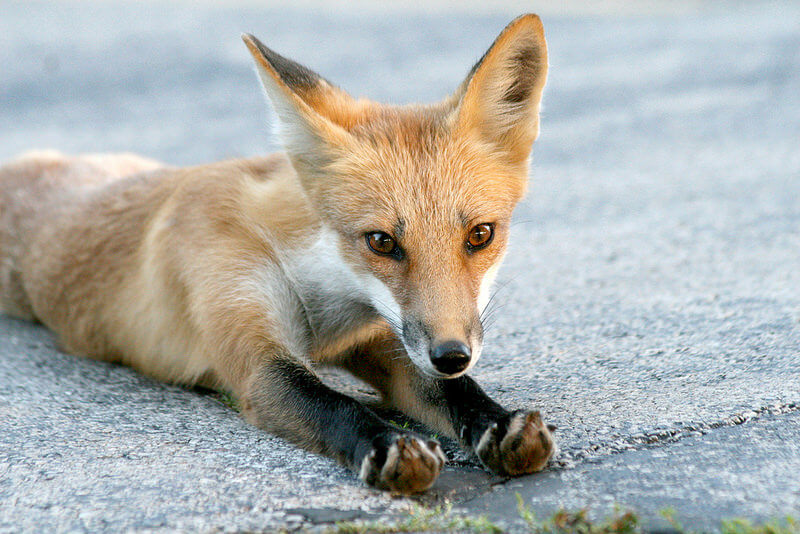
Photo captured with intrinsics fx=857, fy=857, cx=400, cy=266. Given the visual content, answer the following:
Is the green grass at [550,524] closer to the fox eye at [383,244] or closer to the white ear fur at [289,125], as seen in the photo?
the fox eye at [383,244]

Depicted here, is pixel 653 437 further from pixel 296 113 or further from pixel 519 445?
pixel 296 113

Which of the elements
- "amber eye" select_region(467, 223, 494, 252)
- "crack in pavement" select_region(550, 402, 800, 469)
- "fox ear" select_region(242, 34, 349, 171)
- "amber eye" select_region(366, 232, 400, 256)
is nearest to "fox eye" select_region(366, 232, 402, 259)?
"amber eye" select_region(366, 232, 400, 256)

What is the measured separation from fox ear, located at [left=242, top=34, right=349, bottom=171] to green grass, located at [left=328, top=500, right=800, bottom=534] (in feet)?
5.25

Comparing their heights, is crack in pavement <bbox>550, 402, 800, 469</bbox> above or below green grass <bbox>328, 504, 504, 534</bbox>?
above

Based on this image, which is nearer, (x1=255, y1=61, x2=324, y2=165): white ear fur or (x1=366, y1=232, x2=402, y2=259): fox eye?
(x1=366, y1=232, x2=402, y2=259): fox eye

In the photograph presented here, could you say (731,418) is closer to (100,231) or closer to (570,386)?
(570,386)

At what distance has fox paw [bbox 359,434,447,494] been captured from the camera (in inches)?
106

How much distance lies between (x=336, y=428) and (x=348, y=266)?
0.70 metres

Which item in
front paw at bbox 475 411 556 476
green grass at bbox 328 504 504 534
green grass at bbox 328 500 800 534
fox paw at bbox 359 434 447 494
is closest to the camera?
green grass at bbox 328 500 800 534

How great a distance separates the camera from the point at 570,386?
12.1 feet

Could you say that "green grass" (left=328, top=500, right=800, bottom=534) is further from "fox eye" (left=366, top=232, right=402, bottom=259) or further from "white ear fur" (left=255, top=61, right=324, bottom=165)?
"white ear fur" (left=255, top=61, right=324, bottom=165)

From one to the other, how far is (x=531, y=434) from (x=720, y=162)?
565 cm

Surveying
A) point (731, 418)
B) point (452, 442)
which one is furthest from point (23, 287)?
point (731, 418)

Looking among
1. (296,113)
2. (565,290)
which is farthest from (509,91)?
(565,290)
